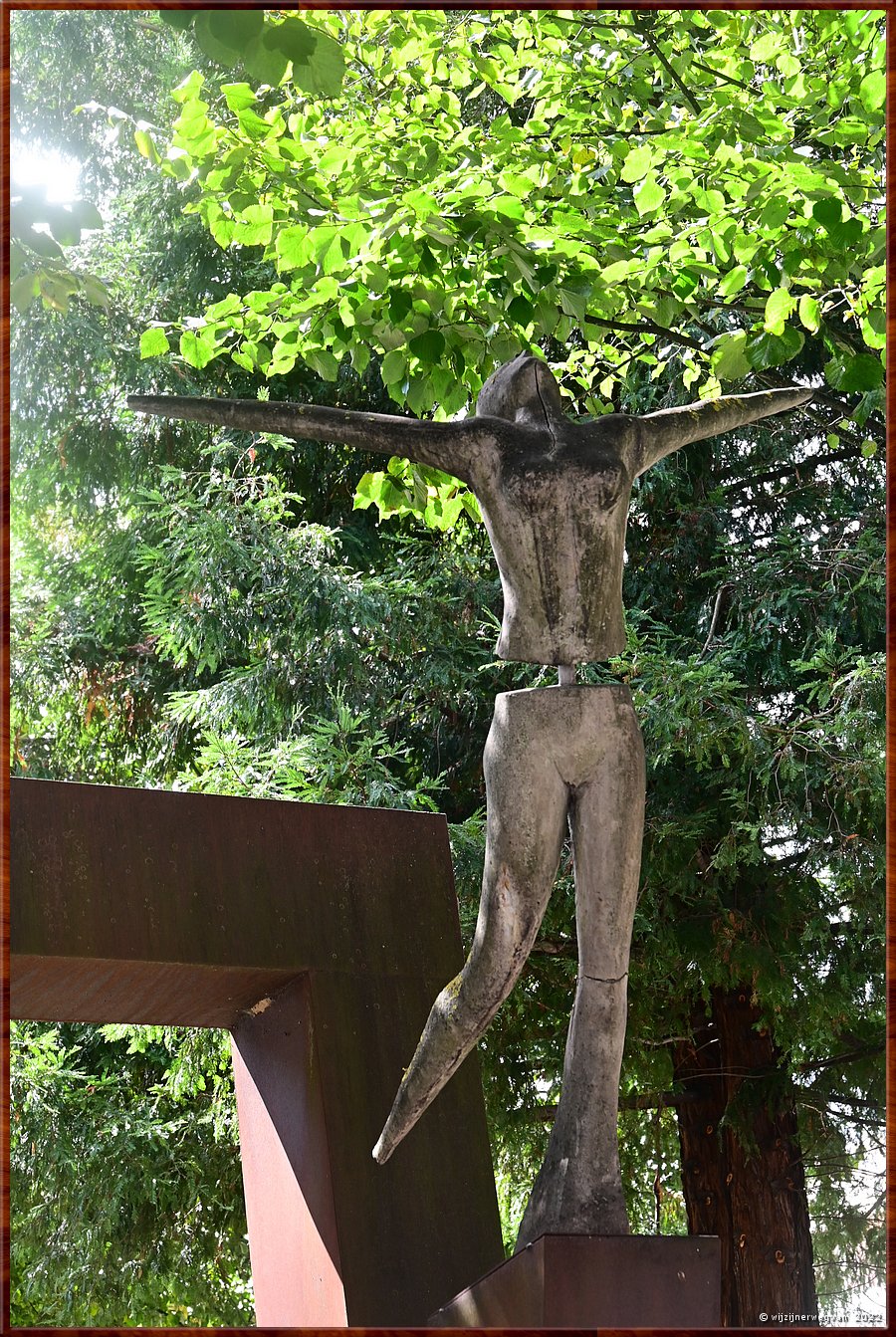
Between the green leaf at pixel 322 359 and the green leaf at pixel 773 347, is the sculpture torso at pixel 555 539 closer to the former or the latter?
the green leaf at pixel 773 347

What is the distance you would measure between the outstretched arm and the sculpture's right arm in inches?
16.8

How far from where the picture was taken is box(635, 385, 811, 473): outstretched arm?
423 centimetres

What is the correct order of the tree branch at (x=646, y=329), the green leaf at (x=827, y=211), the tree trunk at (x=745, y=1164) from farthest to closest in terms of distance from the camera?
1. the tree trunk at (x=745, y=1164)
2. the tree branch at (x=646, y=329)
3. the green leaf at (x=827, y=211)

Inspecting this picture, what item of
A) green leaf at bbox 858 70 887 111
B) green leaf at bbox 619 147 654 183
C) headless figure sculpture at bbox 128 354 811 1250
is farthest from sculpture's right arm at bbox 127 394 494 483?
green leaf at bbox 858 70 887 111

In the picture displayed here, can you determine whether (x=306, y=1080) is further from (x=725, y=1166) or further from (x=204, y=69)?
(x=204, y=69)

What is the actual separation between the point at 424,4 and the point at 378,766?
5647mm

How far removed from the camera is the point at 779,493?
10352mm

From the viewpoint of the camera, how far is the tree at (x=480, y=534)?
491 cm

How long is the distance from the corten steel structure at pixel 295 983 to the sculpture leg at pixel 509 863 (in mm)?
854

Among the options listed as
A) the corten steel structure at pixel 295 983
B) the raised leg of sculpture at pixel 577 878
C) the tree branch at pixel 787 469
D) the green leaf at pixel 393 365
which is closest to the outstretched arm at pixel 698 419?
the raised leg of sculpture at pixel 577 878

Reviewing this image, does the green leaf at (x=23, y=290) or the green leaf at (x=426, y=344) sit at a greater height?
the green leaf at (x=426, y=344)

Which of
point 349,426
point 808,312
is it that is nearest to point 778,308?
point 808,312

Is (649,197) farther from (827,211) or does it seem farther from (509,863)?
(509,863)

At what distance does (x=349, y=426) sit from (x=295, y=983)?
1.72 m
